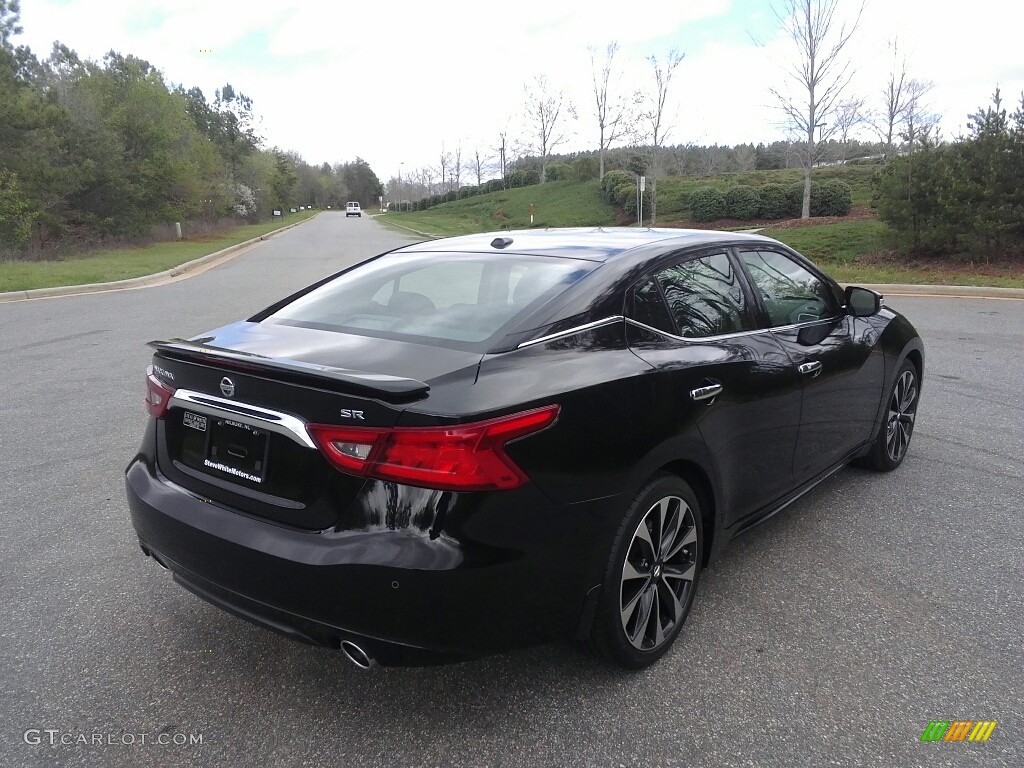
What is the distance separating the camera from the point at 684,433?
279cm

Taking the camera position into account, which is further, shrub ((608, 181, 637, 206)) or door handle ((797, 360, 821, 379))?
shrub ((608, 181, 637, 206))

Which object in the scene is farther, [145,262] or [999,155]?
[145,262]

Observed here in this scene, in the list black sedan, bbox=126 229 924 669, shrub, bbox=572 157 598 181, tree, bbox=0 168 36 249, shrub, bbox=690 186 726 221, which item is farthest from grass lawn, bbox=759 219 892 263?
shrub, bbox=572 157 598 181

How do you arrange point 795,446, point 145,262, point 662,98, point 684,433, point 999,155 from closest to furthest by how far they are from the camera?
point 684,433 → point 795,446 → point 999,155 → point 145,262 → point 662,98

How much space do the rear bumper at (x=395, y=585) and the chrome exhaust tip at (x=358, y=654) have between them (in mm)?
22

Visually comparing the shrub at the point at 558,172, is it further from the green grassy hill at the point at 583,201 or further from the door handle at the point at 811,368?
the door handle at the point at 811,368

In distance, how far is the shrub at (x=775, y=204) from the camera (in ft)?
107

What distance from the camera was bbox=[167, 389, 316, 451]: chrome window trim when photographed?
2291mm

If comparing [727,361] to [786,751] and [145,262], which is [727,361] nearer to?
[786,751]

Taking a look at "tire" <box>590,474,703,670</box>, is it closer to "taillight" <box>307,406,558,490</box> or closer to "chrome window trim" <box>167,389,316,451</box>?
"taillight" <box>307,406,558,490</box>

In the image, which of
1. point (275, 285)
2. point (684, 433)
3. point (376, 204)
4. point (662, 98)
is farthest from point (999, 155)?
point (376, 204)

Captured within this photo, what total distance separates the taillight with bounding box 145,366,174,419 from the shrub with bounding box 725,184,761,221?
108ft

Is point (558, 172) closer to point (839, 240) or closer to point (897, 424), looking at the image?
point (839, 240)

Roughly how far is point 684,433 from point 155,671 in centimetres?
215
